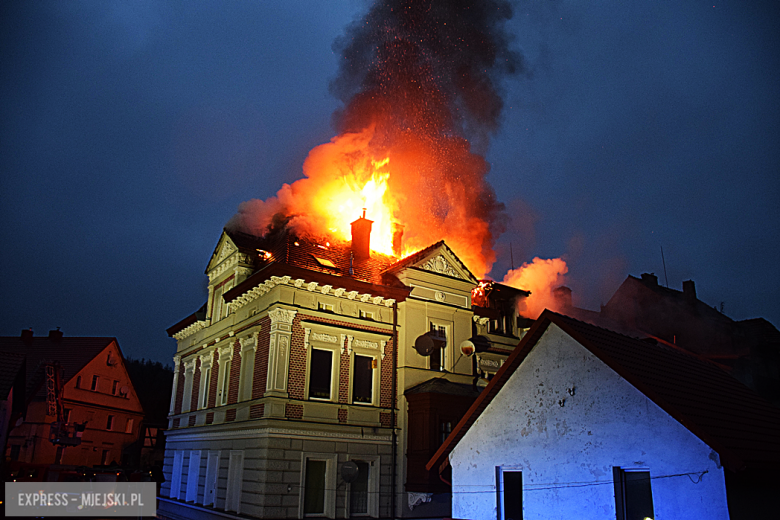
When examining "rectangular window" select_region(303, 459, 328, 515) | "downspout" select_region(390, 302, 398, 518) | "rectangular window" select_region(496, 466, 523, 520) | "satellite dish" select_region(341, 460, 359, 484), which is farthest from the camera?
"downspout" select_region(390, 302, 398, 518)

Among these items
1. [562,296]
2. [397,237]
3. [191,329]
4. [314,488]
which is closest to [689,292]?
[562,296]

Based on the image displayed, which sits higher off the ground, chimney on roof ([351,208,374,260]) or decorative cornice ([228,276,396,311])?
chimney on roof ([351,208,374,260])

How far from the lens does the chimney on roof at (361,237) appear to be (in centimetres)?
2366

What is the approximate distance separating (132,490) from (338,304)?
12.6m

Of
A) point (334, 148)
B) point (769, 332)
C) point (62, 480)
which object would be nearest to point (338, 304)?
point (334, 148)

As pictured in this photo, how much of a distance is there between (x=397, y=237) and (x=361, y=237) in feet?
10.1

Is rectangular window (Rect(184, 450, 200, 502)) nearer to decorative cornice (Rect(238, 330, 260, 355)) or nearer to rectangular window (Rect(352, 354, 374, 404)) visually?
decorative cornice (Rect(238, 330, 260, 355))

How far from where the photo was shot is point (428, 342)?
70.8 feet

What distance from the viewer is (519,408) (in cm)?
1163

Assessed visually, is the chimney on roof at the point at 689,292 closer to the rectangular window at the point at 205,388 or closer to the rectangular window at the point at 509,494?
the rectangular window at the point at 205,388

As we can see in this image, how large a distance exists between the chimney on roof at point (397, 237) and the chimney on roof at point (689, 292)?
81.6 feet

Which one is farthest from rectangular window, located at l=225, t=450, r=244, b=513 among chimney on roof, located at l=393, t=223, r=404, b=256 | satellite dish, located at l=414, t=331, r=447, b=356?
chimney on roof, located at l=393, t=223, r=404, b=256

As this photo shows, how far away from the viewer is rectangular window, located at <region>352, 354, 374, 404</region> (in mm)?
21016

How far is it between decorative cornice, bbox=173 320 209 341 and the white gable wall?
57.6 ft
